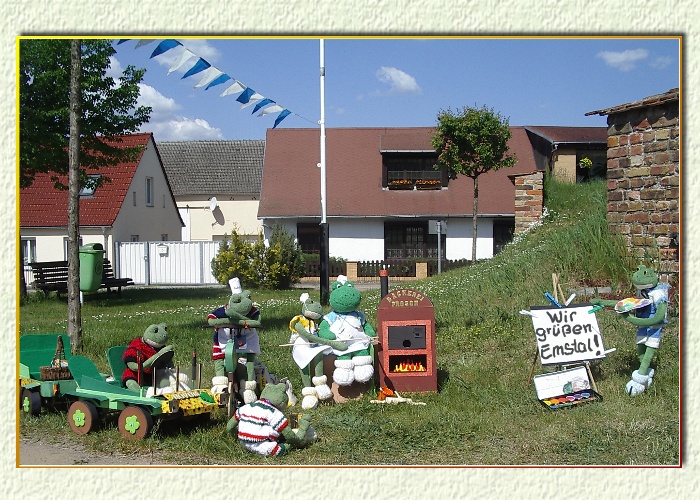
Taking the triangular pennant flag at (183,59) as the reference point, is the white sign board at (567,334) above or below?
below

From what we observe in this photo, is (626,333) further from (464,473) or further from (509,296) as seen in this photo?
(464,473)

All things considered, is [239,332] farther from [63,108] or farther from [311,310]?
[63,108]

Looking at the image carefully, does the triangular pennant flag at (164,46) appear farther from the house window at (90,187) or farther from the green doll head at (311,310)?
the house window at (90,187)

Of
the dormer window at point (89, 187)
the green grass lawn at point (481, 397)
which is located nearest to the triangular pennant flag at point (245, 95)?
the green grass lawn at point (481, 397)

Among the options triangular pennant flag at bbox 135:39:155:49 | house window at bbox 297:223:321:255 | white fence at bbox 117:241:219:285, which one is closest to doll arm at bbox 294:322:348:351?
triangular pennant flag at bbox 135:39:155:49

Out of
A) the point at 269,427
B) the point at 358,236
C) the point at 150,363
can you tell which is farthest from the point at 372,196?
the point at 269,427

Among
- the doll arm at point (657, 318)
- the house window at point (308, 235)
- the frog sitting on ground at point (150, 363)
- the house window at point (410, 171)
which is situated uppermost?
→ the house window at point (410, 171)

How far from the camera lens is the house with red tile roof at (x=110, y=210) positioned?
21.7ft

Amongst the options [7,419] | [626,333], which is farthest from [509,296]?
[7,419]

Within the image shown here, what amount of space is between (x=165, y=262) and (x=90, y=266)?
7.84 metres

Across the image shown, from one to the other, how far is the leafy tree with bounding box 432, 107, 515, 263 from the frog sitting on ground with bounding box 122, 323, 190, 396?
763 centimetres

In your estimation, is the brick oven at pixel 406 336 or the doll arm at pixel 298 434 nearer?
the doll arm at pixel 298 434

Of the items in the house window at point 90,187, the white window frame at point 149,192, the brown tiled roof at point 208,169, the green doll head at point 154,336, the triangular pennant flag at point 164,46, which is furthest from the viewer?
the brown tiled roof at point 208,169

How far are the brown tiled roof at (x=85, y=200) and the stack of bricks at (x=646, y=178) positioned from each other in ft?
19.4
